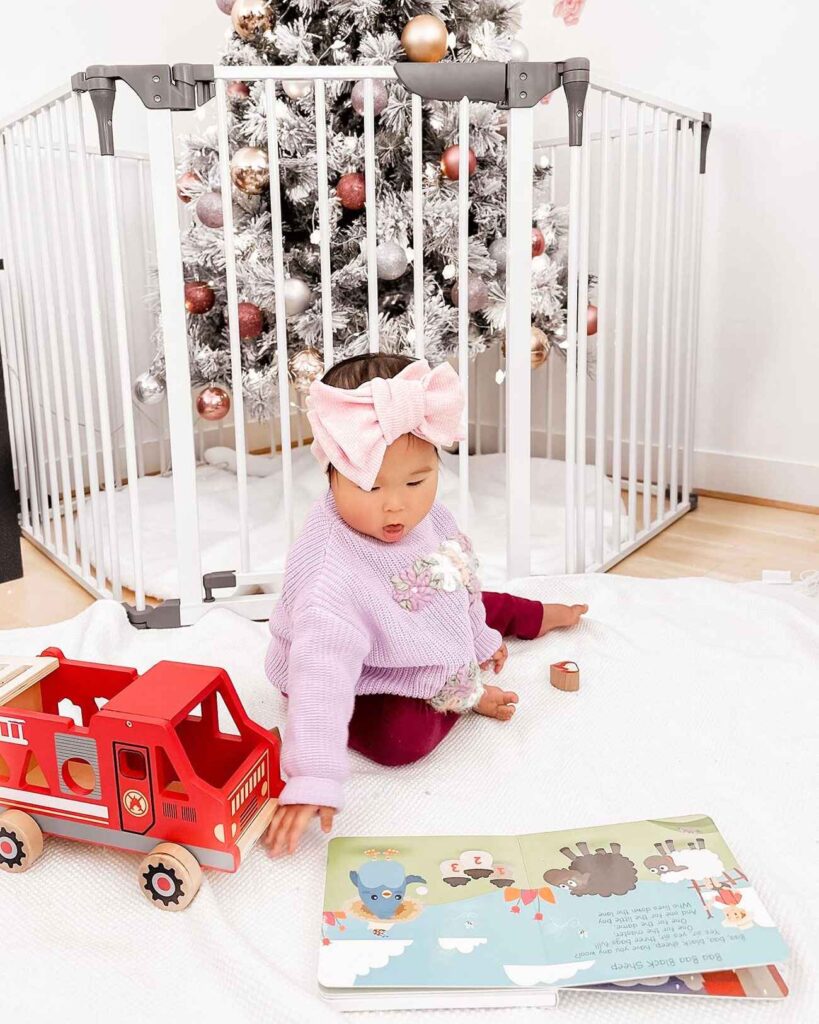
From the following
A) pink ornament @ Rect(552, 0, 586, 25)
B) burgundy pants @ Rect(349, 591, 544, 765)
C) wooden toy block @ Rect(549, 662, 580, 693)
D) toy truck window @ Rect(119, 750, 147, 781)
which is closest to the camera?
toy truck window @ Rect(119, 750, 147, 781)

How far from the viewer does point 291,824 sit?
0.82m

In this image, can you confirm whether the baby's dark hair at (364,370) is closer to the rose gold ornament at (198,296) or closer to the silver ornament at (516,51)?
the rose gold ornament at (198,296)

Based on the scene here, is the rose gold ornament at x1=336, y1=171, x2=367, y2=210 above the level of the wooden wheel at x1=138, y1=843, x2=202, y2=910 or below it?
above

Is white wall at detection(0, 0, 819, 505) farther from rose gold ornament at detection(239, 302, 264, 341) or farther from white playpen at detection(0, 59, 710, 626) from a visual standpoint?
rose gold ornament at detection(239, 302, 264, 341)

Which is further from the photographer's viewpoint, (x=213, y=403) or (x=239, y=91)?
(x=213, y=403)

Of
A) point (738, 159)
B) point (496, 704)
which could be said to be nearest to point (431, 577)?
point (496, 704)

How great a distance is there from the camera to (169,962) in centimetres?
73

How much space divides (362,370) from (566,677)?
48 centimetres

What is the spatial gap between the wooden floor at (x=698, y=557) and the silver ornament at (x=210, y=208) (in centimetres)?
69

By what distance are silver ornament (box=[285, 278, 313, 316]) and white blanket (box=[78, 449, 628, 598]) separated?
36cm

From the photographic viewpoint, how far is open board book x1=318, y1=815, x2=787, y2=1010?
68 centimetres

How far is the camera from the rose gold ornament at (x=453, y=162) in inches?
62.4

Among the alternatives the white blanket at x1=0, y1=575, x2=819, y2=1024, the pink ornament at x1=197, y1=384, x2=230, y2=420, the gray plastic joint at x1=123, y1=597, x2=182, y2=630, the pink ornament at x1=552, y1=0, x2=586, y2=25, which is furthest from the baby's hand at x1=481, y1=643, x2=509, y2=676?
the pink ornament at x1=552, y1=0, x2=586, y2=25

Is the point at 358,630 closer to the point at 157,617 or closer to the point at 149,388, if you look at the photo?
the point at 157,617
